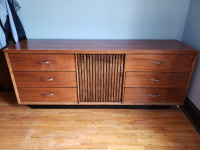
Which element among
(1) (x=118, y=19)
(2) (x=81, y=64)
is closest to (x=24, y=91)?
(2) (x=81, y=64)

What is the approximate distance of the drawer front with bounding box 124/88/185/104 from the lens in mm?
1477

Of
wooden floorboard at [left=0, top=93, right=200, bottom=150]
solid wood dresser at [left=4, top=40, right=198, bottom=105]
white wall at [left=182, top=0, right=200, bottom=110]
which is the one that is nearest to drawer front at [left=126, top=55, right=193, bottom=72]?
solid wood dresser at [left=4, top=40, right=198, bottom=105]

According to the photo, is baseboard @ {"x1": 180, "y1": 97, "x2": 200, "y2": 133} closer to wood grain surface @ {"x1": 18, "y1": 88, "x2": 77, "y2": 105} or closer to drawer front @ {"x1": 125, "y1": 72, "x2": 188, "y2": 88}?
drawer front @ {"x1": 125, "y1": 72, "x2": 188, "y2": 88}

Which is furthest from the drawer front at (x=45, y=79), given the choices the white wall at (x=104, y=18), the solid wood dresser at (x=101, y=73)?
the white wall at (x=104, y=18)

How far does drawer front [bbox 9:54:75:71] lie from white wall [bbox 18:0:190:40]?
46 centimetres

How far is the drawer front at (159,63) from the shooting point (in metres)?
1.32

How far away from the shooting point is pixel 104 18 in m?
1.62

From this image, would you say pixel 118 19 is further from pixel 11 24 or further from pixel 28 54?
pixel 11 24

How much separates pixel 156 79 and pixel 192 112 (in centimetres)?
49

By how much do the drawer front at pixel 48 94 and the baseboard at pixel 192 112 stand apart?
3.75ft

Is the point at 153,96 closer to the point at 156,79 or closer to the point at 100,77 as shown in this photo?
the point at 156,79

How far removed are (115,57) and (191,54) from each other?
25.6 inches

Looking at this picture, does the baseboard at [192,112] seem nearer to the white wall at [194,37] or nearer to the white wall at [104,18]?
the white wall at [194,37]

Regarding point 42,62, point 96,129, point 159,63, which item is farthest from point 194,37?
point 42,62
